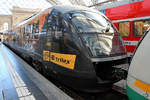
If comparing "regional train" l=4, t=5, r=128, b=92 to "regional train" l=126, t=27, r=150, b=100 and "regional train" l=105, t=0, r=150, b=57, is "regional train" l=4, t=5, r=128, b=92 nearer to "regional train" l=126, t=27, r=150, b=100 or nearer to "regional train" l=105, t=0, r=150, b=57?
"regional train" l=126, t=27, r=150, b=100

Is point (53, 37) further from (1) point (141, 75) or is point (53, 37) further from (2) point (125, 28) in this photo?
(2) point (125, 28)

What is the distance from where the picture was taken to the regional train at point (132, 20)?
6161mm

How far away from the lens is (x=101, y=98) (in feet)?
12.5

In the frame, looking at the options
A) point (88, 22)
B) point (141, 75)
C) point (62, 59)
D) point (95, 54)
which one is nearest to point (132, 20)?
point (88, 22)

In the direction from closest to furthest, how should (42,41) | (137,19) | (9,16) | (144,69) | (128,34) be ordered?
1. (144,69)
2. (42,41)
3. (137,19)
4. (128,34)
5. (9,16)

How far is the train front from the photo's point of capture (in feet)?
10.4

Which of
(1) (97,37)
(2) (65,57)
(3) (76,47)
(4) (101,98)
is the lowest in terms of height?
(4) (101,98)

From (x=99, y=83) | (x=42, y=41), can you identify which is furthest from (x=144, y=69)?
(x=42, y=41)

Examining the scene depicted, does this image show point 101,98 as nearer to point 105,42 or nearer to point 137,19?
point 105,42

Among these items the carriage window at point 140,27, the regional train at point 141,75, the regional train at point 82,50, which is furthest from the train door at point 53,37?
the carriage window at point 140,27

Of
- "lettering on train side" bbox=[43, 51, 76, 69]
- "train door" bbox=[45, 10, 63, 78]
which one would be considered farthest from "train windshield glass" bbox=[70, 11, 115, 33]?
"lettering on train side" bbox=[43, 51, 76, 69]

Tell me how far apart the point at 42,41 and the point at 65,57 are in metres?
1.39

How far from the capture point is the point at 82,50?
3.23m

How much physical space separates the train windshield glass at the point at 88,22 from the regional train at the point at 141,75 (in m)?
1.74
